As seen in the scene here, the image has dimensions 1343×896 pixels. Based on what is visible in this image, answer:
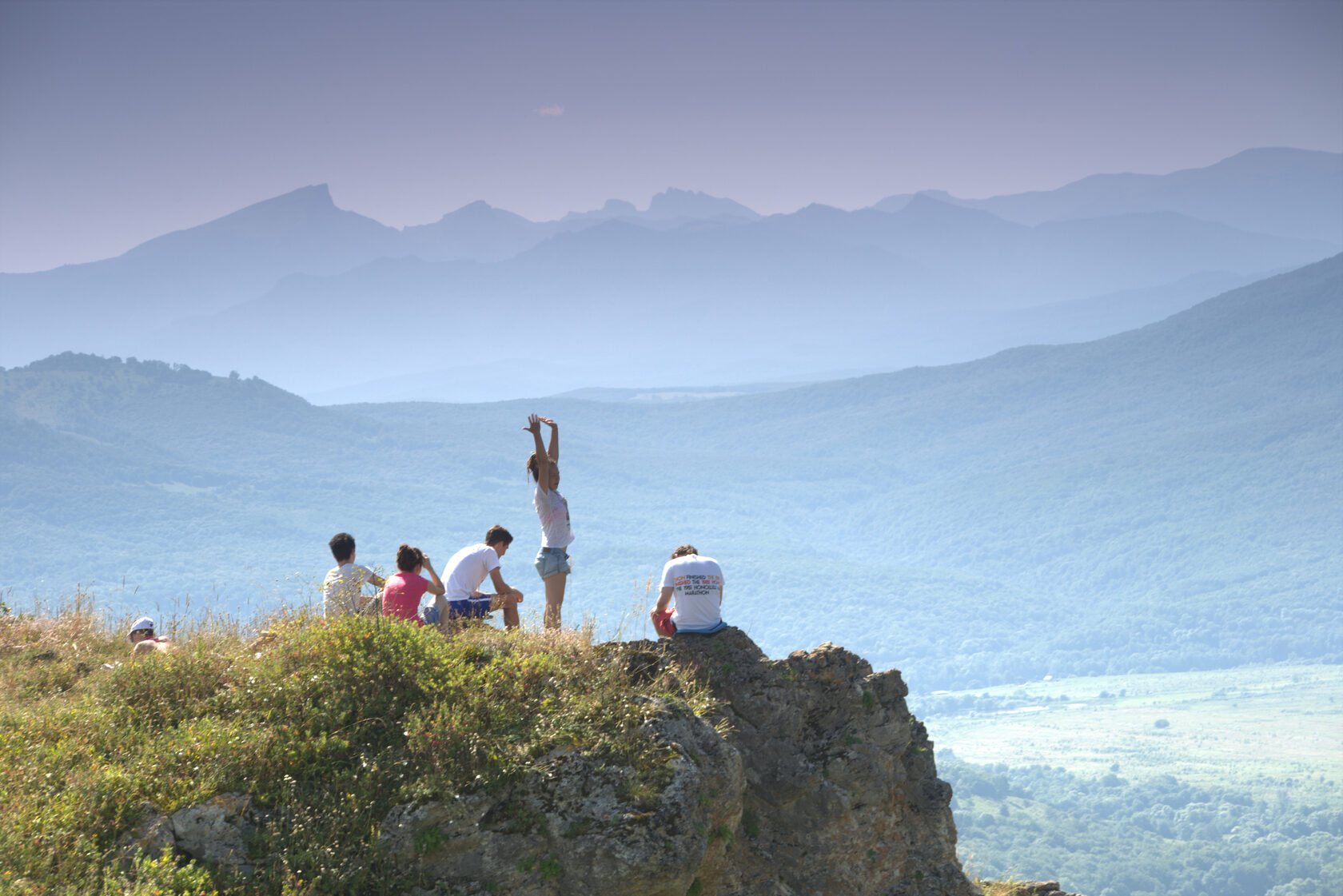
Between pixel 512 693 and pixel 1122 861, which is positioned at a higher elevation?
pixel 512 693

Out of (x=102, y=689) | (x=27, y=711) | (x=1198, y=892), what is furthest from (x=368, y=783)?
(x=1198, y=892)

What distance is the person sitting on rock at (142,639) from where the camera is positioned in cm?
987

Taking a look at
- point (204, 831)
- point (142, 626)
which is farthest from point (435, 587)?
point (142, 626)

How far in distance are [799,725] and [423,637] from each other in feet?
14.1

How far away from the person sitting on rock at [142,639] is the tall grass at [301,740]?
1230 mm

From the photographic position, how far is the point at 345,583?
10.1m

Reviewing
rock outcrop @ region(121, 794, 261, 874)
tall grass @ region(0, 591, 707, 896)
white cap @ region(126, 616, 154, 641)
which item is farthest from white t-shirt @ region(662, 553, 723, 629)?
white cap @ region(126, 616, 154, 641)

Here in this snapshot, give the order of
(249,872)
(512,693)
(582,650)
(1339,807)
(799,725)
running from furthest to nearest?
1. (1339,807)
2. (799,725)
3. (582,650)
4. (512,693)
5. (249,872)

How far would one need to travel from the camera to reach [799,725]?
1023cm

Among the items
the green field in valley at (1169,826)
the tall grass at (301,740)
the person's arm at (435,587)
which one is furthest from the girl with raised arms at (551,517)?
the green field in valley at (1169,826)

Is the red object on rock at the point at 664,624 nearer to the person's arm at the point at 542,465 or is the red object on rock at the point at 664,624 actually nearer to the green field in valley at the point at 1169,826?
the person's arm at the point at 542,465

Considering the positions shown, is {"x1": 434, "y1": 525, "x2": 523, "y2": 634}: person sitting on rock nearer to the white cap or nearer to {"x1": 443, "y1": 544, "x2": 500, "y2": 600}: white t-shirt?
{"x1": 443, "y1": 544, "x2": 500, "y2": 600}: white t-shirt

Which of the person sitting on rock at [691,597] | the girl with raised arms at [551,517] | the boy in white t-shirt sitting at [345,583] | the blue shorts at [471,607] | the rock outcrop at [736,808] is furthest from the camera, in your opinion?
the girl with raised arms at [551,517]

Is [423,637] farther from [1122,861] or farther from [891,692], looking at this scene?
[1122,861]
